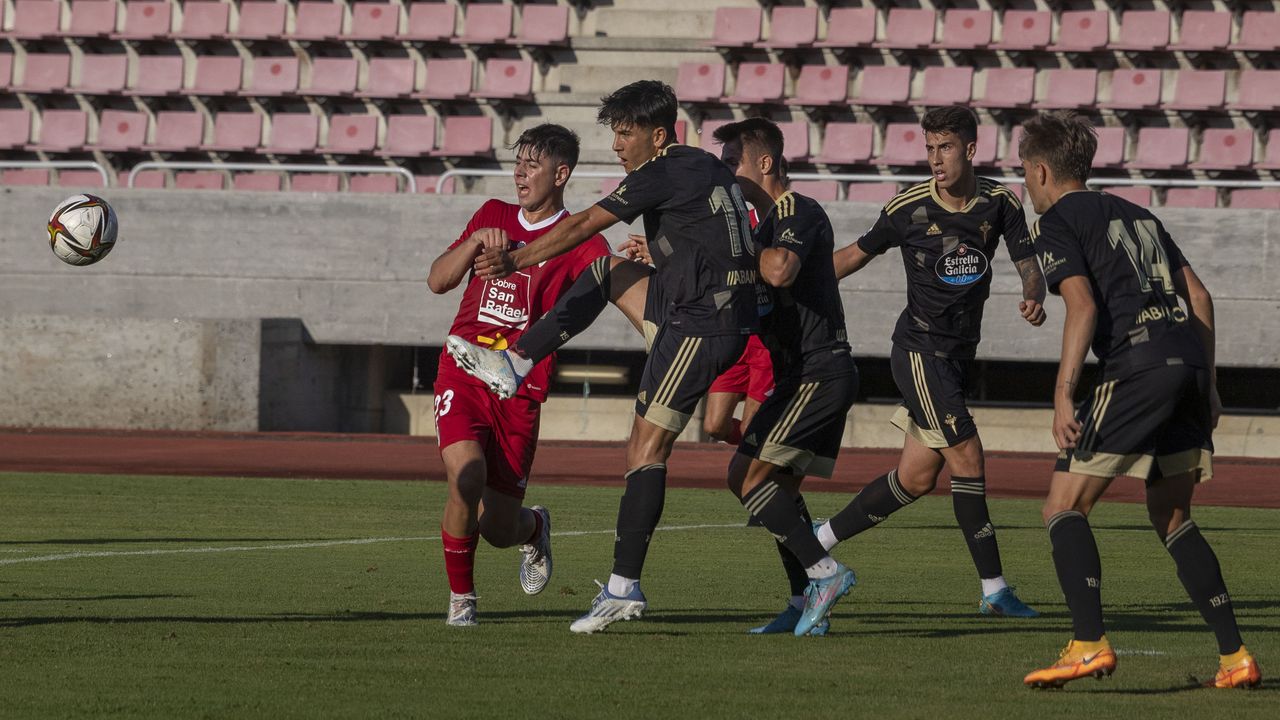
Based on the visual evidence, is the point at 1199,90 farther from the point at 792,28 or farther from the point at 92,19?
the point at 92,19

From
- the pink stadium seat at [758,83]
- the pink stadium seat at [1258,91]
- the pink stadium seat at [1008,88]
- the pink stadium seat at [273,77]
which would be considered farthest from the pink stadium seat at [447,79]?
the pink stadium seat at [1258,91]

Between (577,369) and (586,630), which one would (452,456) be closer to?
(586,630)

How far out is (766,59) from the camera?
95.2 ft

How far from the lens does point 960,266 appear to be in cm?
801

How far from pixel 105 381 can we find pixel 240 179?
581 centimetres

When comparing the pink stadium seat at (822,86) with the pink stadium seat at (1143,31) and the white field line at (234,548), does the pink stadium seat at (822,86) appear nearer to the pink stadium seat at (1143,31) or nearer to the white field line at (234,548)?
the pink stadium seat at (1143,31)

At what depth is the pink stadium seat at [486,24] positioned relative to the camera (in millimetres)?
29406

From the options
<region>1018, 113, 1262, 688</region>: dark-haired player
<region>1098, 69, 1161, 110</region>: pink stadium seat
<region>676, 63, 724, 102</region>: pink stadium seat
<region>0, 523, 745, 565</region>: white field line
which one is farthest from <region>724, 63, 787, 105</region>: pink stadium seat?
<region>1018, 113, 1262, 688</region>: dark-haired player

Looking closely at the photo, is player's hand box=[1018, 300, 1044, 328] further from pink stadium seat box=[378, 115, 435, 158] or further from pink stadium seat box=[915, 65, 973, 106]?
pink stadium seat box=[378, 115, 435, 158]

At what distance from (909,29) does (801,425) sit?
2223cm

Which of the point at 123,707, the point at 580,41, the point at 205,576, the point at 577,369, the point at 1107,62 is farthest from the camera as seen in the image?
the point at 580,41

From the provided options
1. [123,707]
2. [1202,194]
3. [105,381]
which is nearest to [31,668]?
[123,707]

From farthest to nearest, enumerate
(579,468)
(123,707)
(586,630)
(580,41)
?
(580,41), (579,468), (586,630), (123,707)

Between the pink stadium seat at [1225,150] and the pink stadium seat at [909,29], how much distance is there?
482 cm
